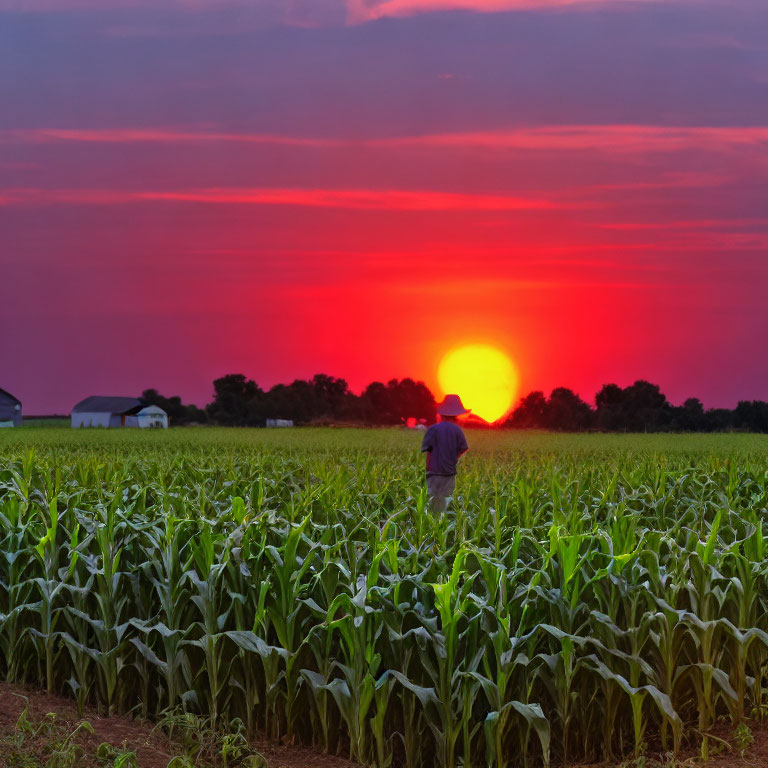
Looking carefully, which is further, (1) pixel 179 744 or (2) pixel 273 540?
(2) pixel 273 540

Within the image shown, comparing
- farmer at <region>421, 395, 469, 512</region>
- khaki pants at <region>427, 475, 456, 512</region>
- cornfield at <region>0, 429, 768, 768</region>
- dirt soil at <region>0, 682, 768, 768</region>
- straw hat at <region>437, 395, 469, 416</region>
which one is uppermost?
straw hat at <region>437, 395, 469, 416</region>

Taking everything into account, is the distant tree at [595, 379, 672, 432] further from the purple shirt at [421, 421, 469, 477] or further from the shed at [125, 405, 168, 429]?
the purple shirt at [421, 421, 469, 477]

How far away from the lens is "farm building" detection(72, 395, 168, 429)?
132750 mm

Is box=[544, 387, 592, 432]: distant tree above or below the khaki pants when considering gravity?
above

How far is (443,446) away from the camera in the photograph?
15.1 m

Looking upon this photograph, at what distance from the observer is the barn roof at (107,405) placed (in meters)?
137

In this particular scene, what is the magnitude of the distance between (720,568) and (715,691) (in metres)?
1.23

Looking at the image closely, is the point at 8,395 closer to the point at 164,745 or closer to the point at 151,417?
the point at 151,417

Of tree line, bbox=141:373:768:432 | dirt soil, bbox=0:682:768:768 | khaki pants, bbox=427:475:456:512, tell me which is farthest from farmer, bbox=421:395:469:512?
tree line, bbox=141:373:768:432

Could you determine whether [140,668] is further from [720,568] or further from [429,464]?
[429,464]

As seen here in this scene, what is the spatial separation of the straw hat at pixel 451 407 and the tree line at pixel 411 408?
76.2 meters

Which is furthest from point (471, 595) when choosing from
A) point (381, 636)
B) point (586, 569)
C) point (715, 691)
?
point (715, 691)

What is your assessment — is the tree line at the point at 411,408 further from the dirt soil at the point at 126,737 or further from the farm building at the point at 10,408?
the dirt soil at the point at 126,737

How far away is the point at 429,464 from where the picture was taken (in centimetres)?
1538
